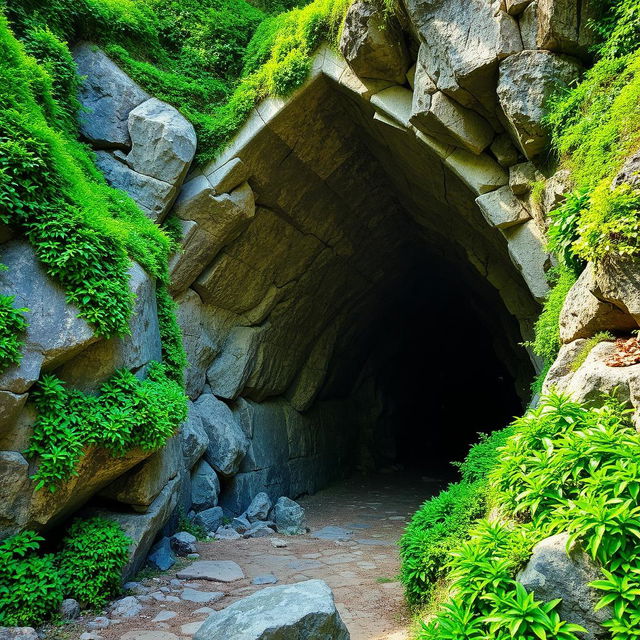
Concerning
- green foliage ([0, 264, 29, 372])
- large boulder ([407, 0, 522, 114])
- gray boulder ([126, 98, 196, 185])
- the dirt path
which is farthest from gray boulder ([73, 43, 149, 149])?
the dirt path

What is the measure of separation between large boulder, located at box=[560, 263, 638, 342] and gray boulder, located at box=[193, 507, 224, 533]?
5596 mm

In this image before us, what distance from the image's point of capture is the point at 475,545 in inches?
145

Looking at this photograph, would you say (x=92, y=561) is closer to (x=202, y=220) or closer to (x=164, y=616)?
(x=164, y=616)

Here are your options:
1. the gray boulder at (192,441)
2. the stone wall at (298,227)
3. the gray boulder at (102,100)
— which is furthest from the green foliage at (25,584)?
the gray boulder at (102,100)

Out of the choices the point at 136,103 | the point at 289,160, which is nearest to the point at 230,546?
the point at 289,160

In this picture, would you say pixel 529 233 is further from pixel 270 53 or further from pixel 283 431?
pixel 283 431

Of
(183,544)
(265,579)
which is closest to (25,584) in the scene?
(265,579)

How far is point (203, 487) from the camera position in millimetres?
8383

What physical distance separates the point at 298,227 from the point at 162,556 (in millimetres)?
6042

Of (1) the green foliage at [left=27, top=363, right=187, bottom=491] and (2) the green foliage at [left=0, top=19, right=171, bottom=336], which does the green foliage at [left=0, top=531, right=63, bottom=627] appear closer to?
(1) the green foliage at [left=27, top=363, right=187, bottom=491]

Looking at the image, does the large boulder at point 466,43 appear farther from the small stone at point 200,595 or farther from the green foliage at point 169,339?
the small stone at point 200,595

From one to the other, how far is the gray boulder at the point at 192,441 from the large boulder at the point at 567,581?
5.65 metres

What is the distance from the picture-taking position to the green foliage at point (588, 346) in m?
4.58

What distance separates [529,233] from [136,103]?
6109 millimetres
